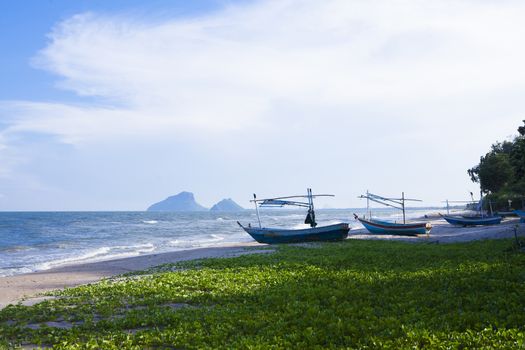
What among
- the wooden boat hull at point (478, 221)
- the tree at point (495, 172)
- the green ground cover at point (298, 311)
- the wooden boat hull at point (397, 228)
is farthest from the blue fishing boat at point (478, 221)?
the green ground cover at point (298, 311)

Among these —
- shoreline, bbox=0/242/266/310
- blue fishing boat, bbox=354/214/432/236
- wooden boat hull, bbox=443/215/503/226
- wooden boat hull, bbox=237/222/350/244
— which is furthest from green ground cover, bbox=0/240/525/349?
wooden boat hull, bbox=443/215/503/226

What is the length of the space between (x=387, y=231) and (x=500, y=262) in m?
26.4

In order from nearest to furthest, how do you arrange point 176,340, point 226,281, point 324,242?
point 176,340 → point 226,281 → point 324,242

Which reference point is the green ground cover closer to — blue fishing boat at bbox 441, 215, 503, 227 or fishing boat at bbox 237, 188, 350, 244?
fishing boat at bbox 237, 188, 350, 244

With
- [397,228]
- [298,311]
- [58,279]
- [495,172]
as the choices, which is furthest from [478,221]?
[298,311]

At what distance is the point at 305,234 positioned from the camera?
34594 millimetres

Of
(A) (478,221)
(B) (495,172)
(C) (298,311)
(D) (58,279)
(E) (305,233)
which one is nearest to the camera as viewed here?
(C) (298,311)

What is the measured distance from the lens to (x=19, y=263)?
115 feet

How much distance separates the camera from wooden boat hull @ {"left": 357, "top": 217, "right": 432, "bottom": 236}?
39.9 m

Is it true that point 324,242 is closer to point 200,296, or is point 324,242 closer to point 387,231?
point 387,231

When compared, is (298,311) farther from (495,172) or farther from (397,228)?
(495,172)

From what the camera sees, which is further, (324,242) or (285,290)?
(324,242)

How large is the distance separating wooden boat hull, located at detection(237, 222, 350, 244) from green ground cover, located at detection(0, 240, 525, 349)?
54.2ft

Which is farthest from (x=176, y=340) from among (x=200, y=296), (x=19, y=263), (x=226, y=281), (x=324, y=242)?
(x=19, y=263)
